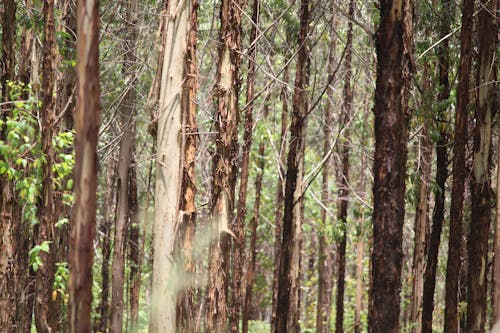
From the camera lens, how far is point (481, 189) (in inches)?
467

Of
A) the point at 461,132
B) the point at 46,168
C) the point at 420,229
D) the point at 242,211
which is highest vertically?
the point at 461,132

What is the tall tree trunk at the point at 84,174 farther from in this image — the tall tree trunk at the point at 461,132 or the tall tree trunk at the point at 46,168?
the tall tree trunk at the point at 461,132

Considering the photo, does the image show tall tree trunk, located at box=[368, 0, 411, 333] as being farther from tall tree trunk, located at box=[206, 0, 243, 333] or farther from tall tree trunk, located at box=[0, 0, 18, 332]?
tall tree trunk, located at box=[0, 0, 18, 332]

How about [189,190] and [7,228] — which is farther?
[7,228]

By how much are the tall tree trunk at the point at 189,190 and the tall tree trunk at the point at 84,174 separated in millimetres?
4500

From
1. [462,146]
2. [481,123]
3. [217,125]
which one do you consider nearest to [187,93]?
[217,125]

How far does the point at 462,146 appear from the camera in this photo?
10844mm

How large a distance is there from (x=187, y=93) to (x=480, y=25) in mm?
5633

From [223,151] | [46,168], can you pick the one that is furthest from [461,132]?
[46,168]

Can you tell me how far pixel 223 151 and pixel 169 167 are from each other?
→ 189 centimetres

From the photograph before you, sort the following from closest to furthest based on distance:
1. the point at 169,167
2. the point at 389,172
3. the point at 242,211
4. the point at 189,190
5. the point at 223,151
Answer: the point at 389,172 → the point at 169,167 → the point at 189,190 → the point at 223,151 → the point at 242,211

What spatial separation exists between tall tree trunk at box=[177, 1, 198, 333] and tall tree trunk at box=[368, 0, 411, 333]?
2315 millimetres

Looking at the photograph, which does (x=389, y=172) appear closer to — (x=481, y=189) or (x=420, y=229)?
(x=481, y=189)

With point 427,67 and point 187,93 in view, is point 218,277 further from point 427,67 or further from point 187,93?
point 427,67
